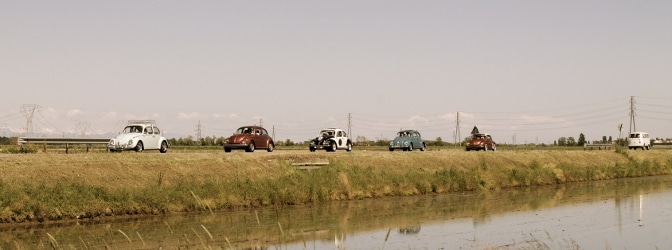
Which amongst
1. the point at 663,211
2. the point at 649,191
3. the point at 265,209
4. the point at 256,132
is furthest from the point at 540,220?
the point at 256,132

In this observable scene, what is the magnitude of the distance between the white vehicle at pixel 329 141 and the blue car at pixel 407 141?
7.30 meters

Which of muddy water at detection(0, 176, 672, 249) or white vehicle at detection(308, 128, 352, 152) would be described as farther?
white vehicle at detection(308, 128, 352, 152)

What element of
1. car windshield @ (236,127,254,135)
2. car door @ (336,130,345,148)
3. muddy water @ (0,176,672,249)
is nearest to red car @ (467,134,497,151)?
car door @ (336,130,345,148)

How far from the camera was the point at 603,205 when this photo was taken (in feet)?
112

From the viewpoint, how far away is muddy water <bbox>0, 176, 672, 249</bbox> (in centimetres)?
2102

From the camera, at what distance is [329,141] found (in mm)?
51750

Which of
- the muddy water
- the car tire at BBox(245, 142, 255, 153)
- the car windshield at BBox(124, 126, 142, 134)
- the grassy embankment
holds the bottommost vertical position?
the muddy water

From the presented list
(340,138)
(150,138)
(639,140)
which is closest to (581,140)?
(639,140)

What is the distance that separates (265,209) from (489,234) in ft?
35.2

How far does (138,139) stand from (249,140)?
8032mm

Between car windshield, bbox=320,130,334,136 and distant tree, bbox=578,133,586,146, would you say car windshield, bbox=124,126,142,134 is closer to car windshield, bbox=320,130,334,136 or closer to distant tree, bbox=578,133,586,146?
car windshield, bbox=320,130,334,136

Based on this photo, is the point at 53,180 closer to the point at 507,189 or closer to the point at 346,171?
the point at 346,171

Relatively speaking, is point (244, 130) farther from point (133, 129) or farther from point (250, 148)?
point (133, 129)

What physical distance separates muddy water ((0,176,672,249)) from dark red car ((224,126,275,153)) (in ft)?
42.5
